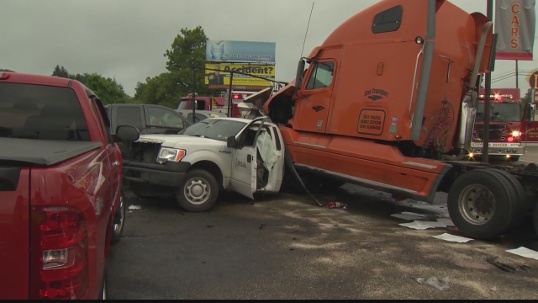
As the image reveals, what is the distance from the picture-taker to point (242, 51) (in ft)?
205

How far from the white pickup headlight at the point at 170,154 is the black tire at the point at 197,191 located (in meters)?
0.33

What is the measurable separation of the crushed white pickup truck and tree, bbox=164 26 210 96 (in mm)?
47991

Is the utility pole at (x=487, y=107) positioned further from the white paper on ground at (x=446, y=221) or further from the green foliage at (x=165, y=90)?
the green foliage at (x=165, y=90)

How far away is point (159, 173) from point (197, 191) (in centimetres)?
71

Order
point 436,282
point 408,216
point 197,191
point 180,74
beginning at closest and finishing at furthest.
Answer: point 436,282 < point 197,191 < point 408,216 < point 180,74

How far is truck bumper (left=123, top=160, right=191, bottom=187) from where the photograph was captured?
7.10 meters

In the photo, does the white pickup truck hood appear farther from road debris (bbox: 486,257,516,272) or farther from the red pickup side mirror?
road debris (bbox: 486,257,516,272)

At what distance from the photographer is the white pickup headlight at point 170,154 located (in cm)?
727

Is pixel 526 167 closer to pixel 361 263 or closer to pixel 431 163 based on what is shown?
pixel 431 163

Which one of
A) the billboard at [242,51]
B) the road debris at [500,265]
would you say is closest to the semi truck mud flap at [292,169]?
the road debris at [500,265]

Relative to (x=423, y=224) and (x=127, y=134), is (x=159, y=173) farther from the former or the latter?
(x=423, y=224)

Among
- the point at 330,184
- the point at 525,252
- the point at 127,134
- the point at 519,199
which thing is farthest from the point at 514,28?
the point at 127,134

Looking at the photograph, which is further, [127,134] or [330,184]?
[330,184]

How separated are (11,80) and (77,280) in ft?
6.90
